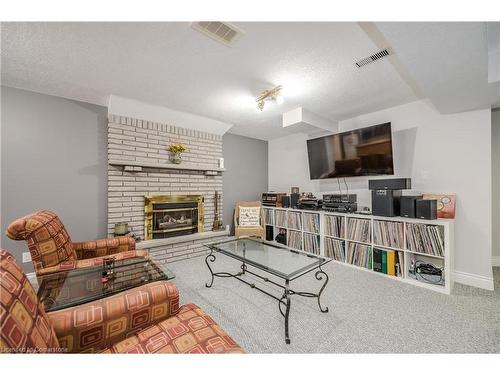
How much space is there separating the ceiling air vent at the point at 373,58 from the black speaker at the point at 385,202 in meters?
1.45

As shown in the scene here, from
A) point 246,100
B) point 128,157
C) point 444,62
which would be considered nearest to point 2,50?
point 128,157

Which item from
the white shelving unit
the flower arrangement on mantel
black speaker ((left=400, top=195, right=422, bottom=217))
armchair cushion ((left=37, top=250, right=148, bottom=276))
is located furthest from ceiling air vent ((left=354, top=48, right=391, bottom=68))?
armchair cushion ((left=37, top=250, right=148, bottom=276))

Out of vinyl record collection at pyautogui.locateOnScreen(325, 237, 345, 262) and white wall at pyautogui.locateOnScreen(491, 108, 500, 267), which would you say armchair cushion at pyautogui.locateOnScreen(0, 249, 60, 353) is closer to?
vinyl record collection at pyautogui.locateOnScreen(325, 237, 345, 262)

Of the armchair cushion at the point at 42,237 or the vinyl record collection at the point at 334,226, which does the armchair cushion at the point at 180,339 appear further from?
the vinyl record collection at the point at 334,226

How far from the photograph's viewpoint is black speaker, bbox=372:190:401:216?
2428 millimetres

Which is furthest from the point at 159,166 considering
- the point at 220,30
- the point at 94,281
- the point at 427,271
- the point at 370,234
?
the point at 427,271

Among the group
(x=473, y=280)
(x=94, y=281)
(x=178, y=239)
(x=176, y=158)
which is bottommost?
(x=473, y=280)

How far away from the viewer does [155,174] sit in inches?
120

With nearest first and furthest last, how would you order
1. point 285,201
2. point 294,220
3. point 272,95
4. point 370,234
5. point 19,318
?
point 19,318
point 272,95
point 370,234
point 294,220
point 285,201

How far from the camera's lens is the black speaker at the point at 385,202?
2.43 metres

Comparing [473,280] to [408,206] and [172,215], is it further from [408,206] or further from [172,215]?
[172,215]

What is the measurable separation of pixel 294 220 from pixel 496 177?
2.73m

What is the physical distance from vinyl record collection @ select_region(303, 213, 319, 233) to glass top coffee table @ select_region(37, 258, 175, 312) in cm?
237
